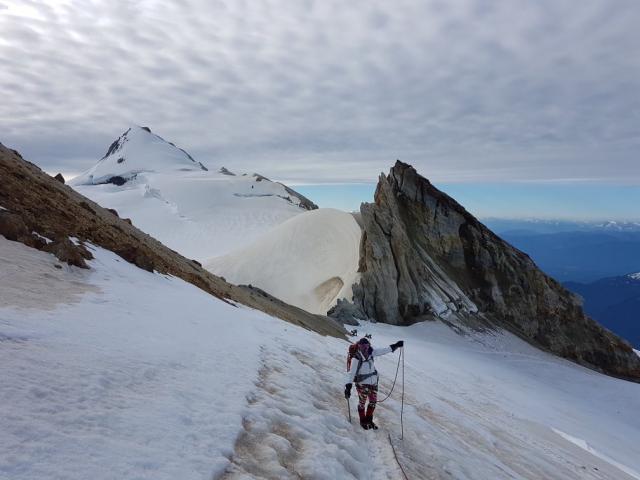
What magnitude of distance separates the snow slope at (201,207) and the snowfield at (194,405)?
221ft

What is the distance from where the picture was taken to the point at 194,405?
664cm

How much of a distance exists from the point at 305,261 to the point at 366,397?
41780 millimetres

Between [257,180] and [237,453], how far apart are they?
12733 centimetres

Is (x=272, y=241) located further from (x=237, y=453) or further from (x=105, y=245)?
(x=237, y=453)

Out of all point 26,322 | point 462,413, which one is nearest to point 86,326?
point 26,322

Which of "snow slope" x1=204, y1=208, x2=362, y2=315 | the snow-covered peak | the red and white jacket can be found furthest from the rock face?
the snow-covered peak

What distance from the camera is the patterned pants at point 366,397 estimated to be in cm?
888

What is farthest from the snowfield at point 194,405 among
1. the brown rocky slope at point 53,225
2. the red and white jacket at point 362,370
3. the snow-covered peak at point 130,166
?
the snow-covered peak at point 130,166

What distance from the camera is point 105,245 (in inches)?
666

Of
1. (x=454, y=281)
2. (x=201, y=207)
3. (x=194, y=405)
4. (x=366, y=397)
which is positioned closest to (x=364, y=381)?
(x=366, y=397)

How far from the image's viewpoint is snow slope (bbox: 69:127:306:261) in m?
91.9

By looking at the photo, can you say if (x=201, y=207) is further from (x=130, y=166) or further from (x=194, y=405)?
(x=194, y=405)

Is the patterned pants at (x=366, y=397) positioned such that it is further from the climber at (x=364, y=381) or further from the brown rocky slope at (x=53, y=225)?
the brown rocky slope at (x=53, y=225)

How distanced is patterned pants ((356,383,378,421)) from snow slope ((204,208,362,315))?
30438 millimetres
